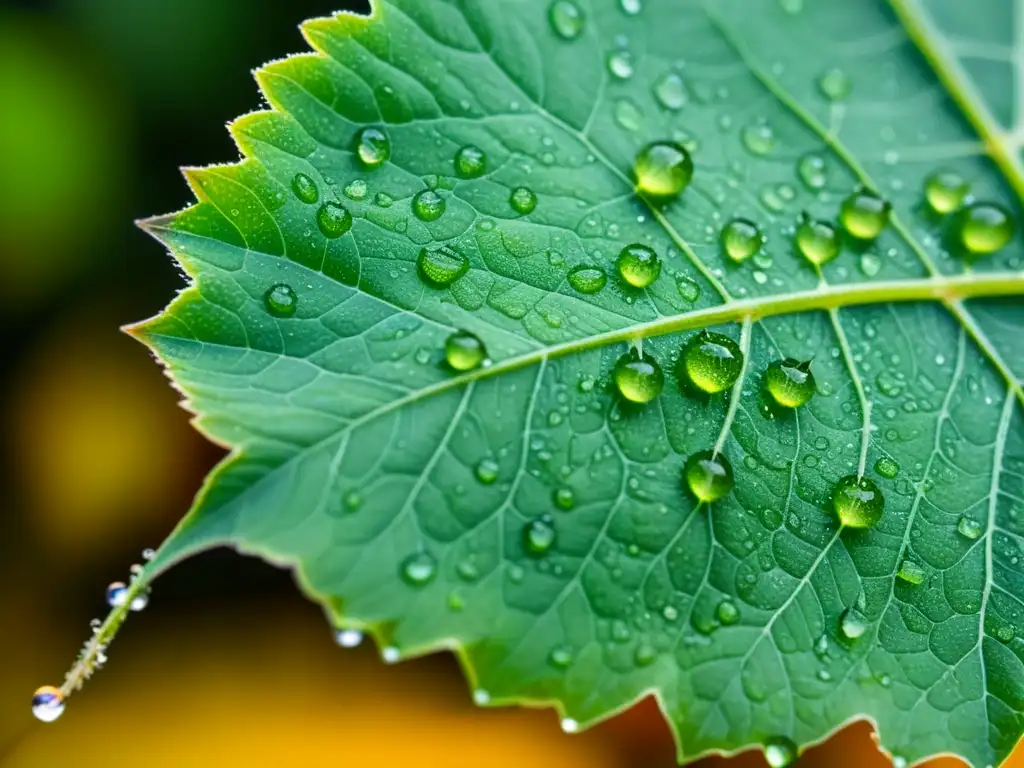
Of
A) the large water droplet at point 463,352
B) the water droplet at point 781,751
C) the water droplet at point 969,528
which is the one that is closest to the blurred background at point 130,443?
the water droplet at point 781,751

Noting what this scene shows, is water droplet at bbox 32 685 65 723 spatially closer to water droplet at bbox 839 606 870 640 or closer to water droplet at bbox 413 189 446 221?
water droplet at bbox 413 189 446 221

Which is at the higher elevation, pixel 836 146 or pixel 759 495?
pixel 836 146

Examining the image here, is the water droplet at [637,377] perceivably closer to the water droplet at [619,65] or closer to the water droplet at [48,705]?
the water droplet at [619,65]

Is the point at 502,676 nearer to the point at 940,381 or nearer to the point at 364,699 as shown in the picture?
the point at 940,381

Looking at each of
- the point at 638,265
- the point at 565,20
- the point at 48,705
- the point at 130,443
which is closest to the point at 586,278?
the point at 638,265

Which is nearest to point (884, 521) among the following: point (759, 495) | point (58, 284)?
point (759, 495)

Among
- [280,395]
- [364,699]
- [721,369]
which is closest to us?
[280,395]

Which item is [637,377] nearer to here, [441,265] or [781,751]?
[441,265]
